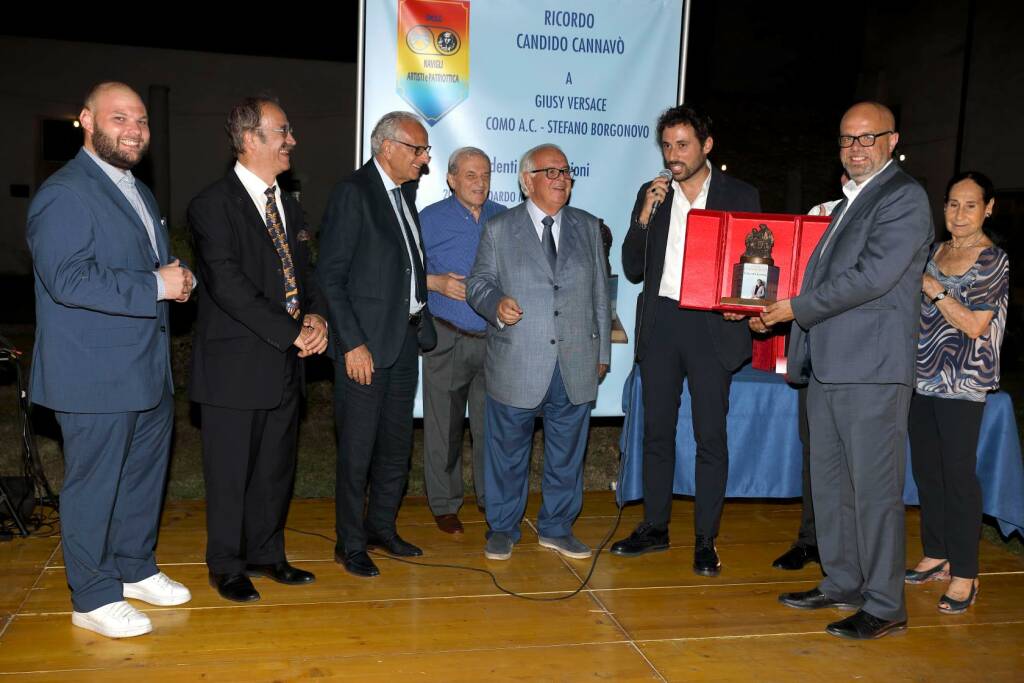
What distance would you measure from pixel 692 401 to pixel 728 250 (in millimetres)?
718

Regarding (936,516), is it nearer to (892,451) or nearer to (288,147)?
(892,451)

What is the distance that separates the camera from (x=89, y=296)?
115 inches

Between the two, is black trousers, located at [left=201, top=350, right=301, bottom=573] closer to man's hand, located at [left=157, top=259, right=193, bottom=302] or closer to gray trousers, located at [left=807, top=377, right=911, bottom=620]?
man's hand, located at [left=157, top=259, right=193, bottom=302]

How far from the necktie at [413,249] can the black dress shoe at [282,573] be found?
1249 mm

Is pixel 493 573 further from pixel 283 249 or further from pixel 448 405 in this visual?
pixel 283 249

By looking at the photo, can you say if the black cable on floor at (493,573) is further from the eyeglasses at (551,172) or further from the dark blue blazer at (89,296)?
the eyeglasses at (551,172)

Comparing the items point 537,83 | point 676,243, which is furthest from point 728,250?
point 537,83

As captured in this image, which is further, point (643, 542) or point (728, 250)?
point (643, 542)

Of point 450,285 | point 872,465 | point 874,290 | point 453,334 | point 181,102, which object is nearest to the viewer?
point 874,290

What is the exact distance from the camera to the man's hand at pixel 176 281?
3086 mm

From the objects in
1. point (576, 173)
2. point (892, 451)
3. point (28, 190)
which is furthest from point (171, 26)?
point (892, 451)

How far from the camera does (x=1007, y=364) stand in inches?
488

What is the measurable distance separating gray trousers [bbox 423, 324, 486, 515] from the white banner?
0.40 m

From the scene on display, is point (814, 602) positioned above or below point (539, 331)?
below
